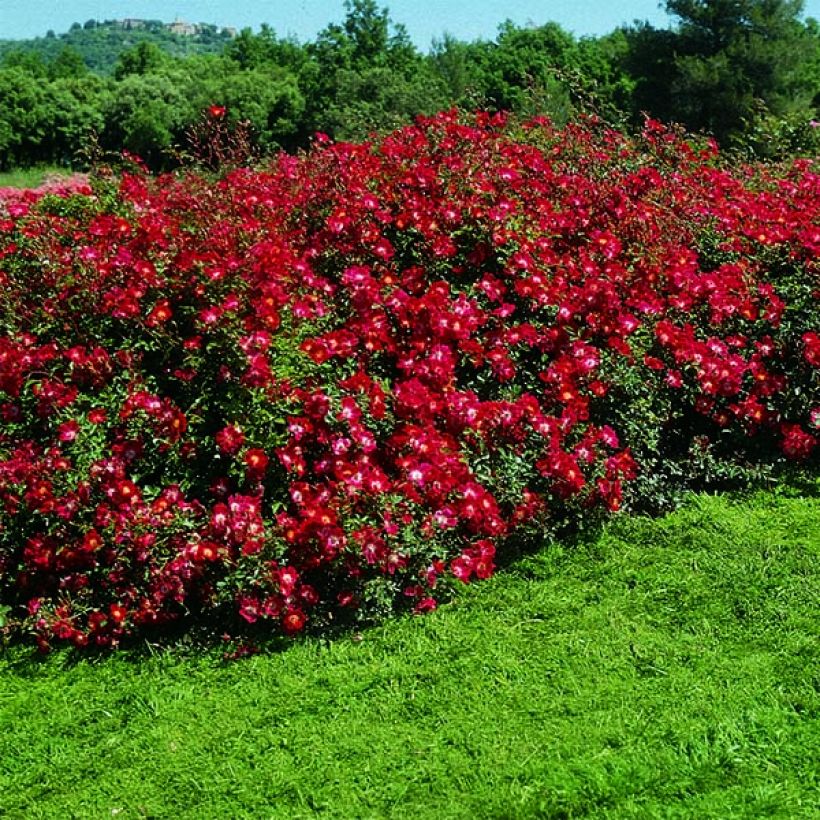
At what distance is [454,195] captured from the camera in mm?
4641

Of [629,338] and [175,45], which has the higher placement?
[175,45]

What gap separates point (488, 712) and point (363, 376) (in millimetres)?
1363

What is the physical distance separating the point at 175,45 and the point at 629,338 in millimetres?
165244

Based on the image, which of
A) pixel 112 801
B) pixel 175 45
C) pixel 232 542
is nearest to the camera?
pixel 112 801

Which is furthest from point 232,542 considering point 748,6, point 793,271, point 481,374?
point 748,6

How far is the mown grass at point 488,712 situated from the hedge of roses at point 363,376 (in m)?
0.23

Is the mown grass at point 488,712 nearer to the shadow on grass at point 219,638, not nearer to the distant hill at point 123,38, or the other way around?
the shadow on grass at point 219,638

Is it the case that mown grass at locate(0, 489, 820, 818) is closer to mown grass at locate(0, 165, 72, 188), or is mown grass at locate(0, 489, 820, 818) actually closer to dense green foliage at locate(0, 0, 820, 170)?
dense green foliage at locate(0, 0, 820, 170)

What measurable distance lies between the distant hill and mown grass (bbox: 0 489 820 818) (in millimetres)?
129928

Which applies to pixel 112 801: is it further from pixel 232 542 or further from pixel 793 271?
pixel 793 271

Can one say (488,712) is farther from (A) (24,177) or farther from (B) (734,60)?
(B) (734,60)

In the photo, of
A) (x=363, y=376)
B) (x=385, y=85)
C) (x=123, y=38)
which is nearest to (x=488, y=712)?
(x=363, y=376)

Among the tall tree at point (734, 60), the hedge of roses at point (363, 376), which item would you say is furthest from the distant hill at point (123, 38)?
the hedge of roses at point (363, 376)

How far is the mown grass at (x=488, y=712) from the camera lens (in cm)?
266
